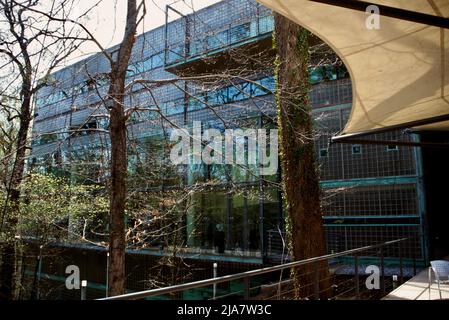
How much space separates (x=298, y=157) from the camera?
21.6 feet

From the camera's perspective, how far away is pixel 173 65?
15477 millimetres

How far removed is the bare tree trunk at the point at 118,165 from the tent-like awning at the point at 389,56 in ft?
11.6

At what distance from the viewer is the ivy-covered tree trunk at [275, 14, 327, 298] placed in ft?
20.6

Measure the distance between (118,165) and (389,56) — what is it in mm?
4355

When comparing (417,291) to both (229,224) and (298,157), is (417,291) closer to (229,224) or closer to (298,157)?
(298,157)

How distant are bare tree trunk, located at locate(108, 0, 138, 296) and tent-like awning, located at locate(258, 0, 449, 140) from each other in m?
3.54

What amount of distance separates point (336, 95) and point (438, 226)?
491 cm

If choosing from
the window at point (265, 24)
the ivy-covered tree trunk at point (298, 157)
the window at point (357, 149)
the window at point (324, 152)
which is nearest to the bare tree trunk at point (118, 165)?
the ivy-covered tree trunk at point (298, 157)

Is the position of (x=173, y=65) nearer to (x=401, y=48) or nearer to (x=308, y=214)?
(x=308, y=214)

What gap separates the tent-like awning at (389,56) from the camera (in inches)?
127

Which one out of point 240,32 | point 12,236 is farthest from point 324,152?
point 12,236

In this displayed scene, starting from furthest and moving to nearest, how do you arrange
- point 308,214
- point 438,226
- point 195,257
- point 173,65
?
point 173,65, point 195,257, point 438,226, point 308,214

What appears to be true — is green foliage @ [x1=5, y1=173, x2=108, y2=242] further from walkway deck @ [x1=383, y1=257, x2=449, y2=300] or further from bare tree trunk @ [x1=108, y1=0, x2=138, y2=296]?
walkway deck @ [x1=383, y1=257, x2=449, y2=300]

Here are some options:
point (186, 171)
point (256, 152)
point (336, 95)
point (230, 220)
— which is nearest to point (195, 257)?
point (230, 220)
